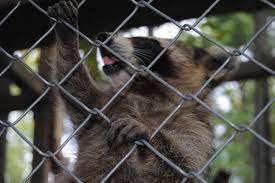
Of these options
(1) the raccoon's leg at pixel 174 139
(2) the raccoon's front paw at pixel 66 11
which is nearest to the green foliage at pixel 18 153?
(1) the raccoon's leg at pixel 174 139

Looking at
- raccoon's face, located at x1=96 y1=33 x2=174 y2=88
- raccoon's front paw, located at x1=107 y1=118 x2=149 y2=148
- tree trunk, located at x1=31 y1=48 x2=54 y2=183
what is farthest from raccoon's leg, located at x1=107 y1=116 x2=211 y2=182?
tree trunk, located at x1=31 y1=48 x2=54 y2=183

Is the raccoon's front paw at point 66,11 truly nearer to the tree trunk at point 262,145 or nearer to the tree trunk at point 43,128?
the tree trunk at point 43,128

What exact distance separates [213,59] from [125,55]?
1104 mm

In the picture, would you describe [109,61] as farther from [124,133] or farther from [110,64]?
[124,133]

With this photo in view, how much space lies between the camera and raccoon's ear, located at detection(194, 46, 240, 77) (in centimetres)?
525

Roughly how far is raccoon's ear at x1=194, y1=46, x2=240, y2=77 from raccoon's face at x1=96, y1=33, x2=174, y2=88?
54cm

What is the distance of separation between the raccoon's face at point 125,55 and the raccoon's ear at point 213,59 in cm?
54

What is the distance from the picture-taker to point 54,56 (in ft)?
16.3

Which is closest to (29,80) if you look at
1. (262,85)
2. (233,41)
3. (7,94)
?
(7,94)

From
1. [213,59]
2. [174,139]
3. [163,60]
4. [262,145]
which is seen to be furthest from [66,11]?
[262,145]

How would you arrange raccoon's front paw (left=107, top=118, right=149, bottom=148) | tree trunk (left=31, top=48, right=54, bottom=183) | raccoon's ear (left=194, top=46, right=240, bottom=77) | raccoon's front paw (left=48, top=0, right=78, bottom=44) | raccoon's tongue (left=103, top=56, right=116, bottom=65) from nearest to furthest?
raccoon's front paw (left=107, top=118, right=149, bottom=148)
raccoon's front paw (left=48, top=0, right=78, bottom=44)
raccoon's tongue (left=103, top=56, right=116, bottom=65)
raccoon's ear (left=194, top=46, right=240, bottom=77)
tree trunk (left=31, top=48, right=54, bottom=183)

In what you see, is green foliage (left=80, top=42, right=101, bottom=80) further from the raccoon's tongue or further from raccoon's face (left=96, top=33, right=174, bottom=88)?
the raccoon's tongue

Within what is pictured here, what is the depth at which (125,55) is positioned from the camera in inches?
185

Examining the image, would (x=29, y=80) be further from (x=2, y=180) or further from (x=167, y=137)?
(x=167, y=137)
